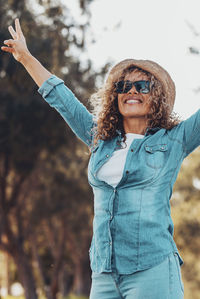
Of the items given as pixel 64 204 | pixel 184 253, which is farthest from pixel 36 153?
pixel 184 253

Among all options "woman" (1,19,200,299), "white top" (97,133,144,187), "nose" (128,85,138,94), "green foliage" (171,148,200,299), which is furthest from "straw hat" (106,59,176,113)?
"green foliage" (171,148,200,299)

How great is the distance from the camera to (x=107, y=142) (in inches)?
119

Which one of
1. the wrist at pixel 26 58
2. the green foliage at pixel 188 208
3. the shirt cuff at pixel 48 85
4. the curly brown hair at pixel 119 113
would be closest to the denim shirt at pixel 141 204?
the curly brown hair at pixel 119 113

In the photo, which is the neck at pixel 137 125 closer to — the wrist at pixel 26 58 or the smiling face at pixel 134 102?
the smiling face at pixel 134 102

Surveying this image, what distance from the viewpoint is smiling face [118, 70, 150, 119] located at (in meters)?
3.01

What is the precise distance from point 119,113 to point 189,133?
1.85 ft

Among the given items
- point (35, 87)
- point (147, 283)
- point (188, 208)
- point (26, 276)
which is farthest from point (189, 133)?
point (188, 208)

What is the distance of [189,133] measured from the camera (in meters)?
2.75

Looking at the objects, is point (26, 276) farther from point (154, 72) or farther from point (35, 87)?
point (154, 72)

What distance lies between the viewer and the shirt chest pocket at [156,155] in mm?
2721

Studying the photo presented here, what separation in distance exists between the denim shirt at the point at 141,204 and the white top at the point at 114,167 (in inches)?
0.9

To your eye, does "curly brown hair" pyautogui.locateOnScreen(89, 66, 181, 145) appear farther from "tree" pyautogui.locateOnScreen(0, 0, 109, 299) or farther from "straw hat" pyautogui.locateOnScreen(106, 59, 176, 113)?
"tree" pyautogui.locateOnScreen(0, 0, 109, 299)

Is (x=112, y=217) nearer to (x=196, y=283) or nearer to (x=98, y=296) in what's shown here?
(x=98, y=296)

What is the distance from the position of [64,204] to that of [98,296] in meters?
18.2
